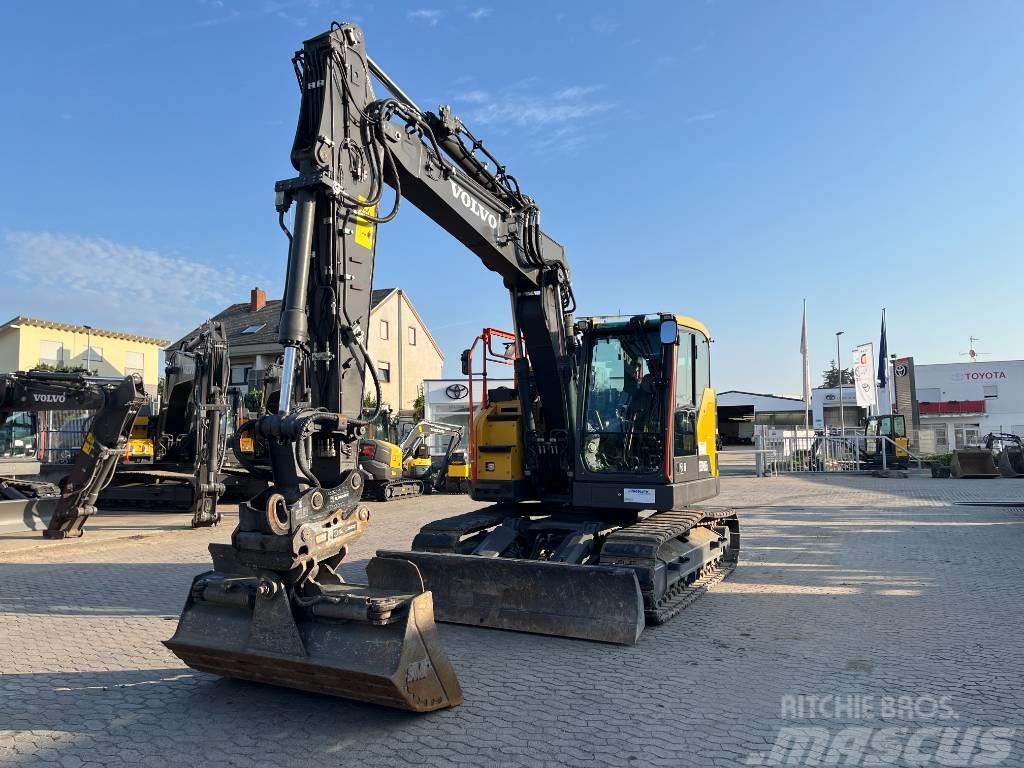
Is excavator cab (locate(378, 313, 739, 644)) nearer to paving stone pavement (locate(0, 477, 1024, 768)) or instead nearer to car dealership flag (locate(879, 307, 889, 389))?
paving stone pavement (locate(0, 477, 1024, 768))

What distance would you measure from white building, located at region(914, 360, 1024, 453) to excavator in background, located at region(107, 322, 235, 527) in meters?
44.2

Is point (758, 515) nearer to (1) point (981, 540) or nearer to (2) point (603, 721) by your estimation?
(1) point (981, 540)

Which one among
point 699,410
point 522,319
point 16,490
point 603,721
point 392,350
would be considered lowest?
point 603,721

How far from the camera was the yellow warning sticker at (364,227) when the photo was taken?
557 cm

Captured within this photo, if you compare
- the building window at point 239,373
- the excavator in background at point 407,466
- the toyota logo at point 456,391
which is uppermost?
the building window at point 239,373

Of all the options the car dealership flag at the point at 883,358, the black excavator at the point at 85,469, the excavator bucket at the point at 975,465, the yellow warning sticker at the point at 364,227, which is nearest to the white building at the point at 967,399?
the car dealership flag at the point at 883,358

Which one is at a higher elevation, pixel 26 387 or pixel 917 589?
pixel 26 387

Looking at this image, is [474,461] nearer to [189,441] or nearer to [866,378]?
[189,441]

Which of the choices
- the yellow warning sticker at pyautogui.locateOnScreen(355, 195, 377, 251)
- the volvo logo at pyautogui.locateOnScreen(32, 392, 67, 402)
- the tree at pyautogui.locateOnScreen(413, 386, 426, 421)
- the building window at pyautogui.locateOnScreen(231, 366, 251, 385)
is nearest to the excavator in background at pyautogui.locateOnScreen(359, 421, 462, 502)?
the volvo logo at pyautogui.locateOnScreen(32, 392, 67, 402)

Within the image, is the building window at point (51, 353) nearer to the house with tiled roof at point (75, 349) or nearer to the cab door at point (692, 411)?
the house with tiled roof at point (75, 349)

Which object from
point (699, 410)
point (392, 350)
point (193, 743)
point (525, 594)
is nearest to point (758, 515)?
point (699, 410)

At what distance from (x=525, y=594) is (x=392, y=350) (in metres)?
34.9

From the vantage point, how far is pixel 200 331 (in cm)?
1523

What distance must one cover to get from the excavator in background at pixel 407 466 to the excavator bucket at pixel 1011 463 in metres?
19.4
